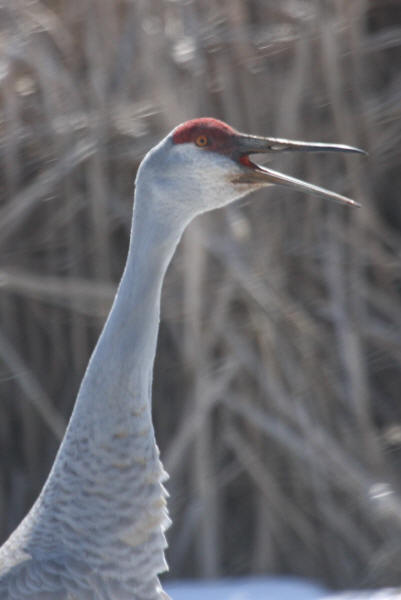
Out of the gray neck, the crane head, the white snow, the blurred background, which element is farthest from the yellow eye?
the white snow

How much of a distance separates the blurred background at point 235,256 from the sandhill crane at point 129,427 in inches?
49.4

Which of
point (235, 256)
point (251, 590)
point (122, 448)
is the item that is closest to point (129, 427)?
point (122, 448)

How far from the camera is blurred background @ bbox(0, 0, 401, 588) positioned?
313 cm

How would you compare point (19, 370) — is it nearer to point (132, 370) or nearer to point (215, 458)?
point (215, 458)

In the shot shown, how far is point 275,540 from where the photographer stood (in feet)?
11.0

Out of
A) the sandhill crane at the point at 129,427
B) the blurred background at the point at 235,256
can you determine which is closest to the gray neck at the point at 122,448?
the sandhill crane at the point at 129,427

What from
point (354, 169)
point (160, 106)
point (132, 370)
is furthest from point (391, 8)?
point (132, 370)

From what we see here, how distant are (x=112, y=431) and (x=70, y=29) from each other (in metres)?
1.82

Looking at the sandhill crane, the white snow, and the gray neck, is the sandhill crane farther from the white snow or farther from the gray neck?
the white snow

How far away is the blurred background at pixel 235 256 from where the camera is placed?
123 inches

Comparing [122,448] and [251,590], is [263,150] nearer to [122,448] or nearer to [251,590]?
[122,448]

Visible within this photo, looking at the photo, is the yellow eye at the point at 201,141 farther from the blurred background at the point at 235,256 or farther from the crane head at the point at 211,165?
the blurred background at the point at 235,256

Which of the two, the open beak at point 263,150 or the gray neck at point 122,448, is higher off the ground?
the open beak at point 263,150

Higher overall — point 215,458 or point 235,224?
point 235,224
